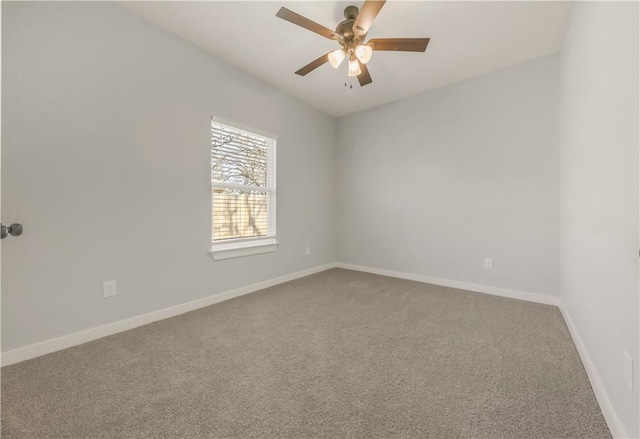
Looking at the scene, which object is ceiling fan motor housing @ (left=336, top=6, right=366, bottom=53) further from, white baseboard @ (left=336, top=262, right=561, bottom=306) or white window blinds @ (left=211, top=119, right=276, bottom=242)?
white baseboard @ (left=336, top=262, right=561, bottom=306)

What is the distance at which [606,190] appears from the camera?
1.27 m

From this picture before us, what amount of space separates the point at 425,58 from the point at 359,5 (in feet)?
3.45

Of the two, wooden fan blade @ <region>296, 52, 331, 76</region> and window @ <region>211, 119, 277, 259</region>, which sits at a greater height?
wooden fan blade @ <region>296, 52, 331, 76</region>

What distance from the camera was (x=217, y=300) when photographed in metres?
2.76

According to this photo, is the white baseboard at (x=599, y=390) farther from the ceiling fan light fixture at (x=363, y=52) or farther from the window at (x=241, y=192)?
the window at (x=241, y=192)

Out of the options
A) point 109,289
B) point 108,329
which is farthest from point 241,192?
point 108,329

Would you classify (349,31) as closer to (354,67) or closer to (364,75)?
(354,67)

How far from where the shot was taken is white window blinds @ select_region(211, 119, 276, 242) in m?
2.82

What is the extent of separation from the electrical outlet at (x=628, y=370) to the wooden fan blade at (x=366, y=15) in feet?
6.83

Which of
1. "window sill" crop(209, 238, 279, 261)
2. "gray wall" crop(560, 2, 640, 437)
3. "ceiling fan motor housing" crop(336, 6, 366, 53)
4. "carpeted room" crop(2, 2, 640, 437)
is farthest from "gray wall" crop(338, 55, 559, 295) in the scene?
"ceiling fan motor housing" crop(336, 6, 366, 53)

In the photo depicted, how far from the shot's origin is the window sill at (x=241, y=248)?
109 inches

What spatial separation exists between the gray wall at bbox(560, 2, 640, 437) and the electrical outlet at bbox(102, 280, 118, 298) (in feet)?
9.59

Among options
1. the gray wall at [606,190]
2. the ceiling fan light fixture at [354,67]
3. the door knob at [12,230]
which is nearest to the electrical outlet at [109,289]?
the door knob at [12,230]

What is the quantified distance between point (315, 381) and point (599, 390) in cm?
141
